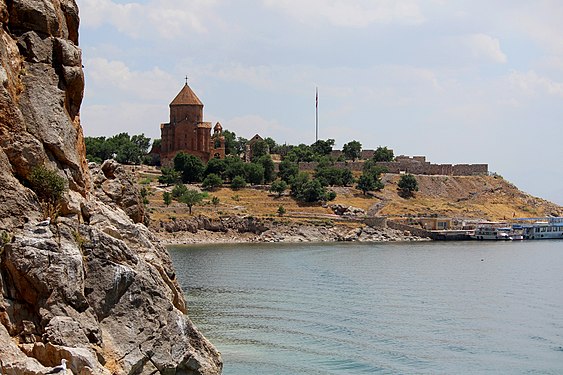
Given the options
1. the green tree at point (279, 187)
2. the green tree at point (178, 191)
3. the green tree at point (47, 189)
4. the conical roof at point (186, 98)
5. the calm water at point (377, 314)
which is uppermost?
the conical roof at point (186, 98)

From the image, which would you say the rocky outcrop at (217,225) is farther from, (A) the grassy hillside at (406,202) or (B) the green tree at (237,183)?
(B) the green tree at (237,183)

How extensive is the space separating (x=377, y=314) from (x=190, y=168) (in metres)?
84.3

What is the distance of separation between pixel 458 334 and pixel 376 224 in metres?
75.2

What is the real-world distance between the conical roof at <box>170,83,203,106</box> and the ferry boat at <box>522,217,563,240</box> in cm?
4716

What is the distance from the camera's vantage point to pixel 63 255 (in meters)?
13.4

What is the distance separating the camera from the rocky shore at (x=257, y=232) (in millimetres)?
93688

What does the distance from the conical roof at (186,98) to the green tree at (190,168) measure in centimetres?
972

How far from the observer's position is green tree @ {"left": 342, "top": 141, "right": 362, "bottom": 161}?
492ft

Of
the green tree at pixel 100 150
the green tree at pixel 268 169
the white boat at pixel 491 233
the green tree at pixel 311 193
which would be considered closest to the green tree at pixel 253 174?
the green tree at pixel 268 169

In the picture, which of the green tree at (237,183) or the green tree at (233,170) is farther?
the green tree at (233,170)

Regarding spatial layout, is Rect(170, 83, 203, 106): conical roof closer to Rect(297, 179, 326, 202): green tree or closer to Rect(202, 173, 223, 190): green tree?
Rect(202, 173, 223, 190): green tree

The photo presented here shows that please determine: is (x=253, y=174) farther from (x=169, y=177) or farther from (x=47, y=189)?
(x=47, y=189)

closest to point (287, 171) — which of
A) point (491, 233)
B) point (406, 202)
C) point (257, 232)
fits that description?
point (406, 202)

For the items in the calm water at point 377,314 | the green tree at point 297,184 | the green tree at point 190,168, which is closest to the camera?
the calm water at point 377,314
